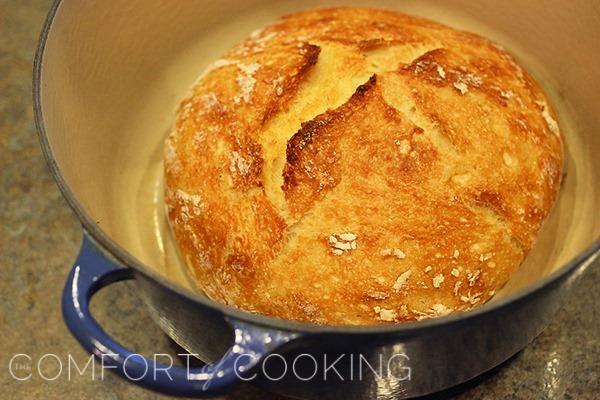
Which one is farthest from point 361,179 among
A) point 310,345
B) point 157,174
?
point 157,174

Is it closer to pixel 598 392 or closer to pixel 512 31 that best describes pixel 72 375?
pixel 598 392

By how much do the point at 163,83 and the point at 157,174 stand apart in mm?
175

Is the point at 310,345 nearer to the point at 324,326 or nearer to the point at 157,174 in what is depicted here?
the point at 324,326

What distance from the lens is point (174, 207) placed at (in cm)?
108

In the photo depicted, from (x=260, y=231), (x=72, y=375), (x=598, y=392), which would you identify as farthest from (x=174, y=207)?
(x=598, y=392)

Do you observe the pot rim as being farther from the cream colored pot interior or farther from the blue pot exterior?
the cream colored pot interior

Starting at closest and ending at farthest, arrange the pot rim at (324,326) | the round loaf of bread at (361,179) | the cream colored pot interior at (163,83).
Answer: the pot rim at (324,326)
the round loaf of bread at (361,179)
the cream colored pot interior at (163,83)

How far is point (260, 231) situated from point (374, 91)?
246 mm

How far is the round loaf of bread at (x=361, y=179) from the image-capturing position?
3.10ft

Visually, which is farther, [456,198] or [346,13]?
[346,13]

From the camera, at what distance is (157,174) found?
128 cm

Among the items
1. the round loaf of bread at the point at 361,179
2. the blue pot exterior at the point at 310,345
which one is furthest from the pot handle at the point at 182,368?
the round loaf of bread at the point at 361,179

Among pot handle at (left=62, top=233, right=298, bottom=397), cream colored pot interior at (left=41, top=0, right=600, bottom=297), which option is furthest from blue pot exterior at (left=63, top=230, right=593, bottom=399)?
cream colored pot interior at (left=41, top=0, right=600, bottom=297)

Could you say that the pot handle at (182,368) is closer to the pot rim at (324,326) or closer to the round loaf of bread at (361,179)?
the pot rim at (324,326)
